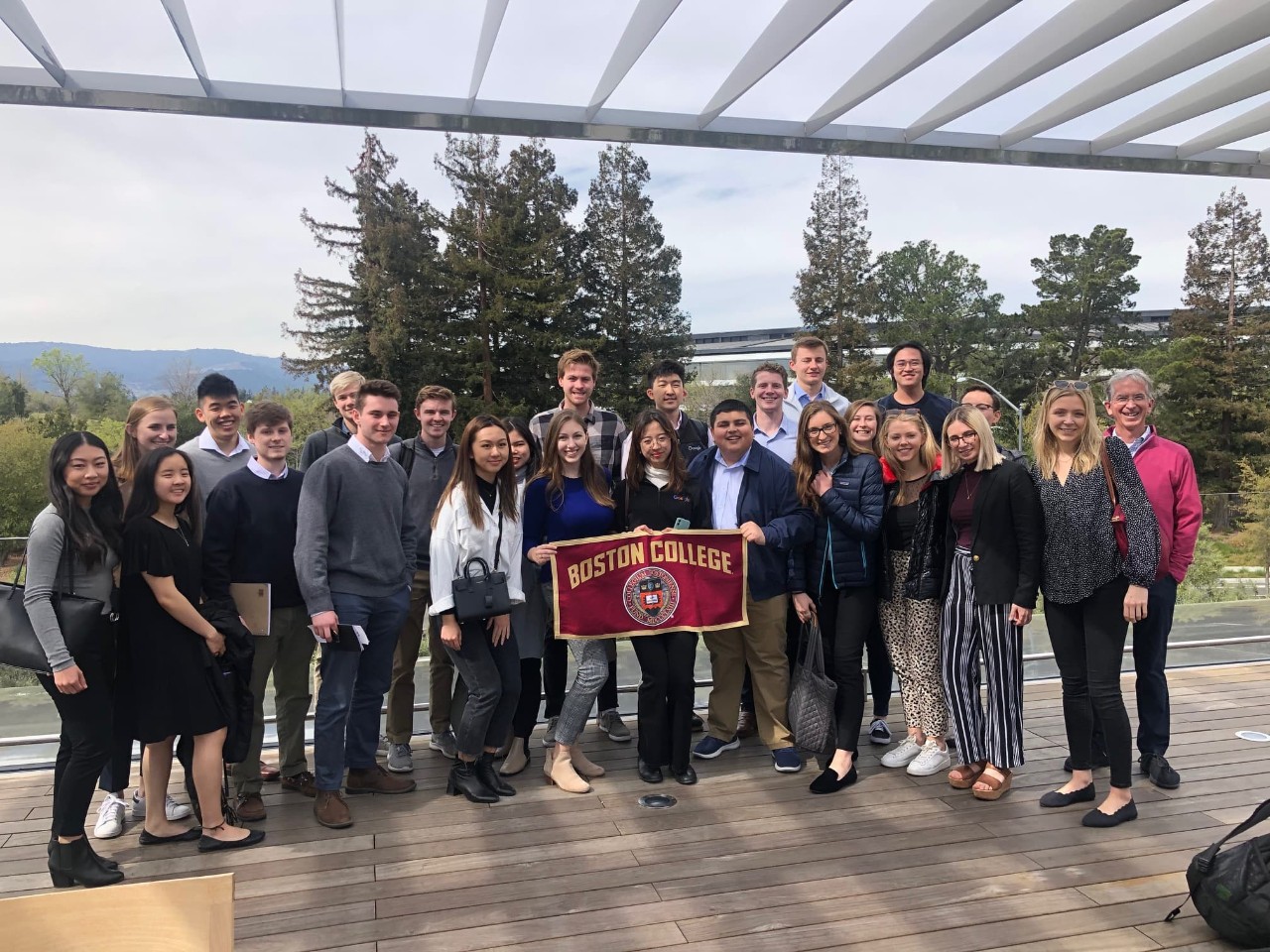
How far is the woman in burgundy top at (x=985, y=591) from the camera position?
4039mm

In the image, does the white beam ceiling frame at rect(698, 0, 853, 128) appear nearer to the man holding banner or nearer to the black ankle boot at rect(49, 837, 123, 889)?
the man holding banner

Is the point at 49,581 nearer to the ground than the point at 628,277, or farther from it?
nearer to the ground

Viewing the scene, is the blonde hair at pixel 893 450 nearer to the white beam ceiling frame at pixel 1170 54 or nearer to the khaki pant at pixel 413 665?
the white beam ceiling frame at pixel 1170 54

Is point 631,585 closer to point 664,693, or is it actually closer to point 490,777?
point 664,693

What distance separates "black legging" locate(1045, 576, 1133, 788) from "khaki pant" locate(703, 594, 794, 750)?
4.29 ft

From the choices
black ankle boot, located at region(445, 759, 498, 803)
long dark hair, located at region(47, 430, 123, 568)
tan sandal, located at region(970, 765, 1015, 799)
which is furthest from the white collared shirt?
tan sandal, located at region(970, 765, 1015, 799)

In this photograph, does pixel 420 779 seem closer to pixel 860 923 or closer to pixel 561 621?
pixel 561 621

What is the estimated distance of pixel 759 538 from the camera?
4500 millimetres

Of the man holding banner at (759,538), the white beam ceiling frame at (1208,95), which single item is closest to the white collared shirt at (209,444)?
the man holding banner at (759,538)

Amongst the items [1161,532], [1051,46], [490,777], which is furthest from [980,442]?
[490,777]

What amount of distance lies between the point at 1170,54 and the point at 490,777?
490cm

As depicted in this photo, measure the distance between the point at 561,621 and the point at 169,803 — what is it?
6.38 feet

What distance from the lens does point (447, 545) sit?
416 cm

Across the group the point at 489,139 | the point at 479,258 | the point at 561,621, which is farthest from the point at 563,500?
the point at 489,139
